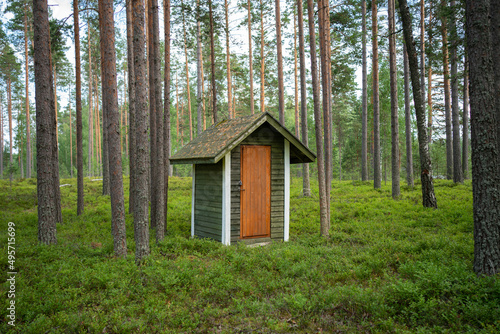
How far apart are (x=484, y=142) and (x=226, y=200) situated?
6.20 meters

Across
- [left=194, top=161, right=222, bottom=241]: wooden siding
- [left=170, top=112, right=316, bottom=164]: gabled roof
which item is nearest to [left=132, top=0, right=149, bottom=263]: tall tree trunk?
[left=170, top=112, right=316, bottom=164]: gabled roof

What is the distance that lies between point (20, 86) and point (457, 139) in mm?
39106

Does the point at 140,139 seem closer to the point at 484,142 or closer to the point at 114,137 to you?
the point at 114,137

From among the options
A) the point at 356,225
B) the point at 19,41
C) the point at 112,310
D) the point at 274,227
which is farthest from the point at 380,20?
the point at 19,41

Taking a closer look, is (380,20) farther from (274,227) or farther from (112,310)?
(112,310)

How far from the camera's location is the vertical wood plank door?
9.13 m

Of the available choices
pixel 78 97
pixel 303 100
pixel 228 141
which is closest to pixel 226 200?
pixel 228 141

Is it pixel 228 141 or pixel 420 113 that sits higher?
pixel 420 113

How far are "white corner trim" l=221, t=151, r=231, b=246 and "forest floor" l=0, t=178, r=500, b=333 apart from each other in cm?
56

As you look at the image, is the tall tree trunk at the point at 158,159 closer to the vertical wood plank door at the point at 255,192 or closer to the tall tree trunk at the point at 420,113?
the vertical wood plank door at the point at 255,192

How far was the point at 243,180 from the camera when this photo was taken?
9.16 m

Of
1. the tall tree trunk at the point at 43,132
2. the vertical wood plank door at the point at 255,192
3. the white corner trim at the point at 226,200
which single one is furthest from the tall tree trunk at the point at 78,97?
the vertical wood plank door at the point at 255,192

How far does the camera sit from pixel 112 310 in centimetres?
475

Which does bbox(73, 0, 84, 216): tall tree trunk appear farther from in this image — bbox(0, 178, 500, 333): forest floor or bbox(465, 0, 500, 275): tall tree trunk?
bbox(465, 0, 500, 275): tall tree trunk
